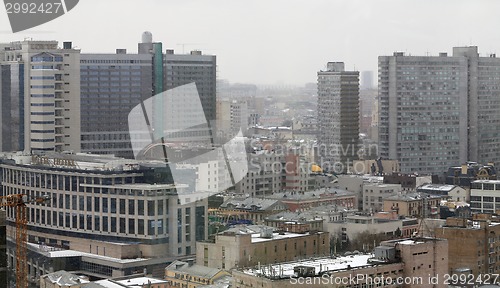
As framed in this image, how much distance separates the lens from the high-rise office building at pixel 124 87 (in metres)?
18.9

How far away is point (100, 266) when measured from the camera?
11.9m

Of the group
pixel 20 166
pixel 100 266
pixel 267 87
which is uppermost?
pixel 267 87

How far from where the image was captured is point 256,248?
1052 centimetres

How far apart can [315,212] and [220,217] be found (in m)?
1.19

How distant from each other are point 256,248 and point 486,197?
17.0 ft

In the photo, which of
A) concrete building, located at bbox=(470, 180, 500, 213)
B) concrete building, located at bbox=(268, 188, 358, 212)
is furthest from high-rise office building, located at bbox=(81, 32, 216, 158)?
concrete building, located at bbox=(470, 180, 500, 213)

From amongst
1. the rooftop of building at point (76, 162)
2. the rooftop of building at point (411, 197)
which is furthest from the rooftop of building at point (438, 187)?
the rooftop of building at point (76, 162)

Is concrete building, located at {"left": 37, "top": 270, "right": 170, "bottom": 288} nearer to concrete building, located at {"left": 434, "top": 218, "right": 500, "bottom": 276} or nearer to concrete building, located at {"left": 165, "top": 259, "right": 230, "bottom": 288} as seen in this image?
concrete building, located at {"left": 165, "top": 259, "right": 230, "bottom": 288}

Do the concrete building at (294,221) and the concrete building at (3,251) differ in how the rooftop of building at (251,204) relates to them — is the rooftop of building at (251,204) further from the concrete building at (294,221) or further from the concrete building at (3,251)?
the concrete building at (3,251)

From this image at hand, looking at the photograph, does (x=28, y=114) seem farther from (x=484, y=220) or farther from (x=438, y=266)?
(x=438, y=266)

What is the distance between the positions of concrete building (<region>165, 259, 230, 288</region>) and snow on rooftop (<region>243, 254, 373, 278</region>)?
1541mm

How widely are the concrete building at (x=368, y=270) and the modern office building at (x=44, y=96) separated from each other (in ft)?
28.4

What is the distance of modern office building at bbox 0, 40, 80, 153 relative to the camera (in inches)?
661

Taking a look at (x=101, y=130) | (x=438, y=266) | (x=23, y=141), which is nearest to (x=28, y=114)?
(x=23, y=141)
